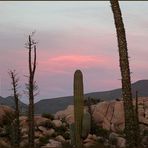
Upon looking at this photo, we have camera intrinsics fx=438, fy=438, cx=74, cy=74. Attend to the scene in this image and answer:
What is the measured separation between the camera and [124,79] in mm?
13961

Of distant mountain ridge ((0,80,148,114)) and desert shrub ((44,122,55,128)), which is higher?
distant mountain ridge ((0,80,148,114))

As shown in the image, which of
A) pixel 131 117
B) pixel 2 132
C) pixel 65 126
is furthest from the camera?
pixel 65 126

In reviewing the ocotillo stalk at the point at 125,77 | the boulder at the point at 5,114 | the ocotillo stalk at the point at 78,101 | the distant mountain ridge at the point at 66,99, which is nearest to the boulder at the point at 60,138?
the boulder at the point at 5,114

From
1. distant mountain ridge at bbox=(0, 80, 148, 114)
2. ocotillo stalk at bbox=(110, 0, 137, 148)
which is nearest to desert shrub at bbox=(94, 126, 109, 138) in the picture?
ocotillo stalk at bbox=(110, 0, 137, 148)

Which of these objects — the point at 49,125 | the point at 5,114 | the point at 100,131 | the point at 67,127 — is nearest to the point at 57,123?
the point at 67,127

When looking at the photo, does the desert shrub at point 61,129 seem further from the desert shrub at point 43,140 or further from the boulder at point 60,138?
the desert shrub at point 43,140

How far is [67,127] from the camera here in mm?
57438

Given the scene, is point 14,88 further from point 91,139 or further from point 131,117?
point 131,117

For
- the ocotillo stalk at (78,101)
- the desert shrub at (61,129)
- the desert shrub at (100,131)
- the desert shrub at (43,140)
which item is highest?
the ocotillo stalk at (78,101)

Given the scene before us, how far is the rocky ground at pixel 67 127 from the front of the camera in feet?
158

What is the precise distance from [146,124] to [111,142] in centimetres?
1367

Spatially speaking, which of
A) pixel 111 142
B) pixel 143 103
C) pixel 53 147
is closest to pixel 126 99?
pixel 53 147

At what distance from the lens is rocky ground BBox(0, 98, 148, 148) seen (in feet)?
158

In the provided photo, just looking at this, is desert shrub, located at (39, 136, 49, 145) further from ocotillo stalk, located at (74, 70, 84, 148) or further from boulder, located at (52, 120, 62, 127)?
ocotillo stalk, located at (74, 70, 84, 148)
